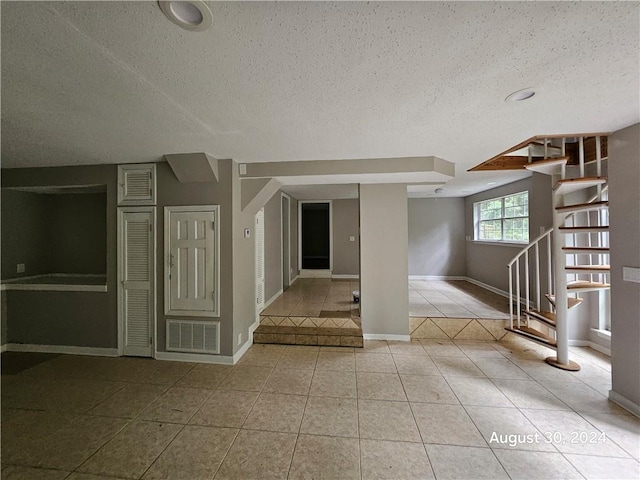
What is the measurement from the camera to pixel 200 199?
304 centimetres

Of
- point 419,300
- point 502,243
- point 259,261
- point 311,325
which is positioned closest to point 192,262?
point 259,261

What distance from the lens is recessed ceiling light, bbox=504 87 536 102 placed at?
156 cm

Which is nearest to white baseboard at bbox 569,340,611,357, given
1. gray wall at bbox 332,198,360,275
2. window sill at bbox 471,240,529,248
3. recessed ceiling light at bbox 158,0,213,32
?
window sill at bbox 471,240,529,248

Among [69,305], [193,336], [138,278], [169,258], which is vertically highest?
[169,258]

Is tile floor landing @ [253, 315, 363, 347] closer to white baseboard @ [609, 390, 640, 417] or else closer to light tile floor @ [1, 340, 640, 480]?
light tile floor @ [1, 340, 640, 480]

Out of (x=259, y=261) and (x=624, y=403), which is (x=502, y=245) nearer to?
(x=624, y=403)

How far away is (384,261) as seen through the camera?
3.69 m

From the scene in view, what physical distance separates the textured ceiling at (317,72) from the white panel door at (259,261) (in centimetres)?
177

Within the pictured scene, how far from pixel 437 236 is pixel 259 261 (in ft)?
15.5

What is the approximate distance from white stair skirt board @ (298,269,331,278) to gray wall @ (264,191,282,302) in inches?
59.2

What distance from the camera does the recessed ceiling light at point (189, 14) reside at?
97 centimetres

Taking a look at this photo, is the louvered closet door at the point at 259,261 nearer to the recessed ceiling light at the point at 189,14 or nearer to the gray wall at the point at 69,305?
the gray wall at the point at 69,305

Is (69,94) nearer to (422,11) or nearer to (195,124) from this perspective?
(195,124)

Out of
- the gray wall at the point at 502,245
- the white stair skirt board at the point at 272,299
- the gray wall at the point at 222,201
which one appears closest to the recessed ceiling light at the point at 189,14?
the gray wall at the point at 222,201
